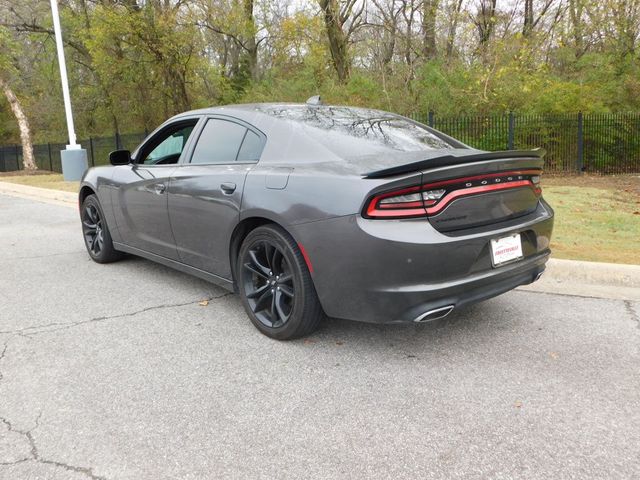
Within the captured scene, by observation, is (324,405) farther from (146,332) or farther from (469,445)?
(146,332)

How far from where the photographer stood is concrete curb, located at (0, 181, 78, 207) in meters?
12.2

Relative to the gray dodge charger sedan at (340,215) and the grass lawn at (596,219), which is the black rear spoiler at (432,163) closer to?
the gray dodge charger sedan at (340,215)

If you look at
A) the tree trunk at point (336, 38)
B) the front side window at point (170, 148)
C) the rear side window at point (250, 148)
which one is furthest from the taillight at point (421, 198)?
the tree trunk at point (336, 38)

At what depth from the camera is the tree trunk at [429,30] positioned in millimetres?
17422

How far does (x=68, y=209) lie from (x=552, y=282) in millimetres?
9457

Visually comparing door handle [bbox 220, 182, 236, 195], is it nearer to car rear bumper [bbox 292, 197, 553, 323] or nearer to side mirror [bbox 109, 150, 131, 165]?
car rear bumper [bbox 292, 197, 553, 323]

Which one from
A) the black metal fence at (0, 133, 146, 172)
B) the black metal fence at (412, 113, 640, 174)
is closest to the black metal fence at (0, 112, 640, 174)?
the black metal fence at (412, 113, 640, 174)

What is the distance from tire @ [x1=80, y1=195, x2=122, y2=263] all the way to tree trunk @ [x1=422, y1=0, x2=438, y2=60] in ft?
46.8

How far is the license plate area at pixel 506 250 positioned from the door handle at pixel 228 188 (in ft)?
5.72

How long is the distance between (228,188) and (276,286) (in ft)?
2.55

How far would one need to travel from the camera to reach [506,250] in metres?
3.26

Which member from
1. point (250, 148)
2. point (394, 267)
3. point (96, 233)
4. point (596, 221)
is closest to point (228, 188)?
point (250, 148)

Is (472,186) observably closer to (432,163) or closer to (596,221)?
(432,163)

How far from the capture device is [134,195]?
4.86 meters
